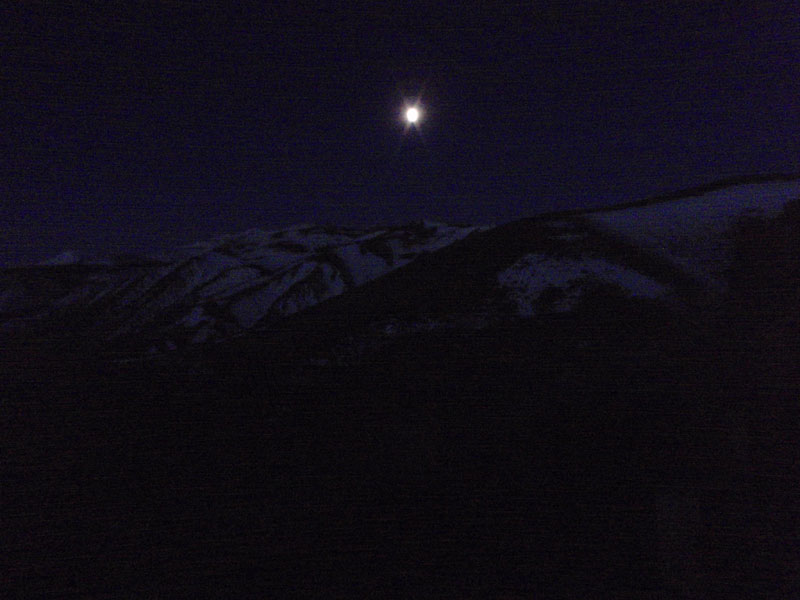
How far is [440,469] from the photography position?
31.3 feet

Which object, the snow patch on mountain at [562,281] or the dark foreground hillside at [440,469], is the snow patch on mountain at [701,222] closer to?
the snow patch on mountain at [562,281]

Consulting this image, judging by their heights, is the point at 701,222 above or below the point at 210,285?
below

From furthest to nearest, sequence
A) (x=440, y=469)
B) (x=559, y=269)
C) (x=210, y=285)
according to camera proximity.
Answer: (x=210, y=285)
(x=559, y=269)
(x=440, y=469)

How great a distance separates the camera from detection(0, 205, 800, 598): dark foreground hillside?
7.36m

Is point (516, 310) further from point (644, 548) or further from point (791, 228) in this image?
point (791, 228)

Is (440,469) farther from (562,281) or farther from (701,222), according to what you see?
(701,222)

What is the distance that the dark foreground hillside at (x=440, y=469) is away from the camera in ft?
24.1

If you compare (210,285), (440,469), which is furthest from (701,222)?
(210,285)

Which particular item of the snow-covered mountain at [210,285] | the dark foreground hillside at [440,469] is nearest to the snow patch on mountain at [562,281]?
the dark foreground hillside at [440,469]

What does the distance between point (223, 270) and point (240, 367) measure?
184 ft

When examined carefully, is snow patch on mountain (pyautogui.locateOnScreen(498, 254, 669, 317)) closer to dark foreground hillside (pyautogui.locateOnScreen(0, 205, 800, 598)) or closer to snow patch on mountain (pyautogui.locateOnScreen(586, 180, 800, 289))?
A: dark foreground hillside (pyautogui.locateOnScreen(0, 205, 800, 598))

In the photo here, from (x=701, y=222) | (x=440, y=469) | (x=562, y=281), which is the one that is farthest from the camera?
(x=701, y=222)

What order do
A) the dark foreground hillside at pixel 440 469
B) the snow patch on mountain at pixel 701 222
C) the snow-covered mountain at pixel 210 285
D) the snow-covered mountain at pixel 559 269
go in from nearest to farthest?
the dark foreground hillside at pixel 440 469 < the snow-covered mountain at pixel 559 269 < the snow patch on mountain at pixel 701 222 < the snow-covered mountain at pixel 210 285

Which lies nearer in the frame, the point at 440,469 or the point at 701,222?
the point at 440,469
